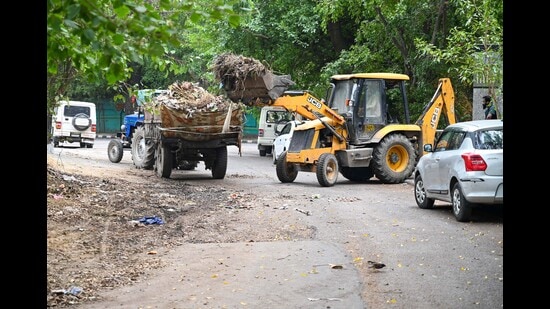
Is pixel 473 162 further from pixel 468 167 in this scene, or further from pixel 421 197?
pixel 421 197

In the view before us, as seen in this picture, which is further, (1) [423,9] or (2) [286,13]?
(2) [286,13]

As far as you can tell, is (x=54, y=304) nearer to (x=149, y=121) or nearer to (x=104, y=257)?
(x=104, y=257)

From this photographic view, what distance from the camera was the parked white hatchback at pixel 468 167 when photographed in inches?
518

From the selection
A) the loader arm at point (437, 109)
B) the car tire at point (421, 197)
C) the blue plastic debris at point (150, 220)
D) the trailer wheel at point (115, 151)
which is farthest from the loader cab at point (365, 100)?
the trailer wheel at point (115, 151)

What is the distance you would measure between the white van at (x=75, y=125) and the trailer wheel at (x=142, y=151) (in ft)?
36.3

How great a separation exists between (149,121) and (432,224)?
39.6 ft

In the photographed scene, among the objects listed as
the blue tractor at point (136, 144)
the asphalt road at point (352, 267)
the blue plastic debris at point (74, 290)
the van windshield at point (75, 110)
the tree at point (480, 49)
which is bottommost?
the blue plastic debris at point (74, 290)

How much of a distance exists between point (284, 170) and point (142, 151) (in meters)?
6.64

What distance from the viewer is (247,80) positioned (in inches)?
807

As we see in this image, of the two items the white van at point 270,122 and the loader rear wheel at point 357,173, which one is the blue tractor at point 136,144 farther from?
the white van at point 270,122

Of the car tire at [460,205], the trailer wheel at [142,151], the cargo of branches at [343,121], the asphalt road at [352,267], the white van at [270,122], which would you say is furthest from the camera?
the white van at [270,122]

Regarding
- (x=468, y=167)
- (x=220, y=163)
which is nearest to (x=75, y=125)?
(x=220, y=163)
